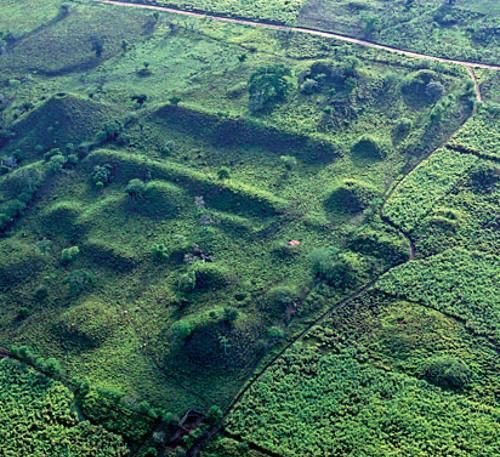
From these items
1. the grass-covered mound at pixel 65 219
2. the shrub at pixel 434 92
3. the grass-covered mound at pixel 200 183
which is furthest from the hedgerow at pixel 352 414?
the shrub at pixel 434 92

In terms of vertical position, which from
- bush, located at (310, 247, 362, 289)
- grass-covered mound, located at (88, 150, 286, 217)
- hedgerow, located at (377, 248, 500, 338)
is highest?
grass-covered mound, located at (88, 150, 286, 217)

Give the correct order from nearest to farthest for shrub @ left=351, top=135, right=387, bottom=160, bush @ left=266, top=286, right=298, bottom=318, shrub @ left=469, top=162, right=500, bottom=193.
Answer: bush @ left=266, top=286, right=298, bottom=318
shrub @ left=469, top=162, right=500, bottom=193
shrub @ left=351, top=135, right=387, bottom=160

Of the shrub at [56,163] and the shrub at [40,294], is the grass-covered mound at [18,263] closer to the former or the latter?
the shrub at [40,294]

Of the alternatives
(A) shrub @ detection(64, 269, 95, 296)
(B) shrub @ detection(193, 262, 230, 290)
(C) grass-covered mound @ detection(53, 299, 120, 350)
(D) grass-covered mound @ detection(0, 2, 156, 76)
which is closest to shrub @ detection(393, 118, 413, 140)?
(B) shrub @ detection(193, 262, 230, 290)

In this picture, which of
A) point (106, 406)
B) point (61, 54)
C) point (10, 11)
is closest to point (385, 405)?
point (106, 406)

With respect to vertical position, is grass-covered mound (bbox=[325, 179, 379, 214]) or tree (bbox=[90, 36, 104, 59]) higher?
tree (bbox=[90, 36, 104, 59])

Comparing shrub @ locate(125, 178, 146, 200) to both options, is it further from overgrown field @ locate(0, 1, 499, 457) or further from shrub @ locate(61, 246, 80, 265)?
shrub @ locate(61, 246, 80, 265)
